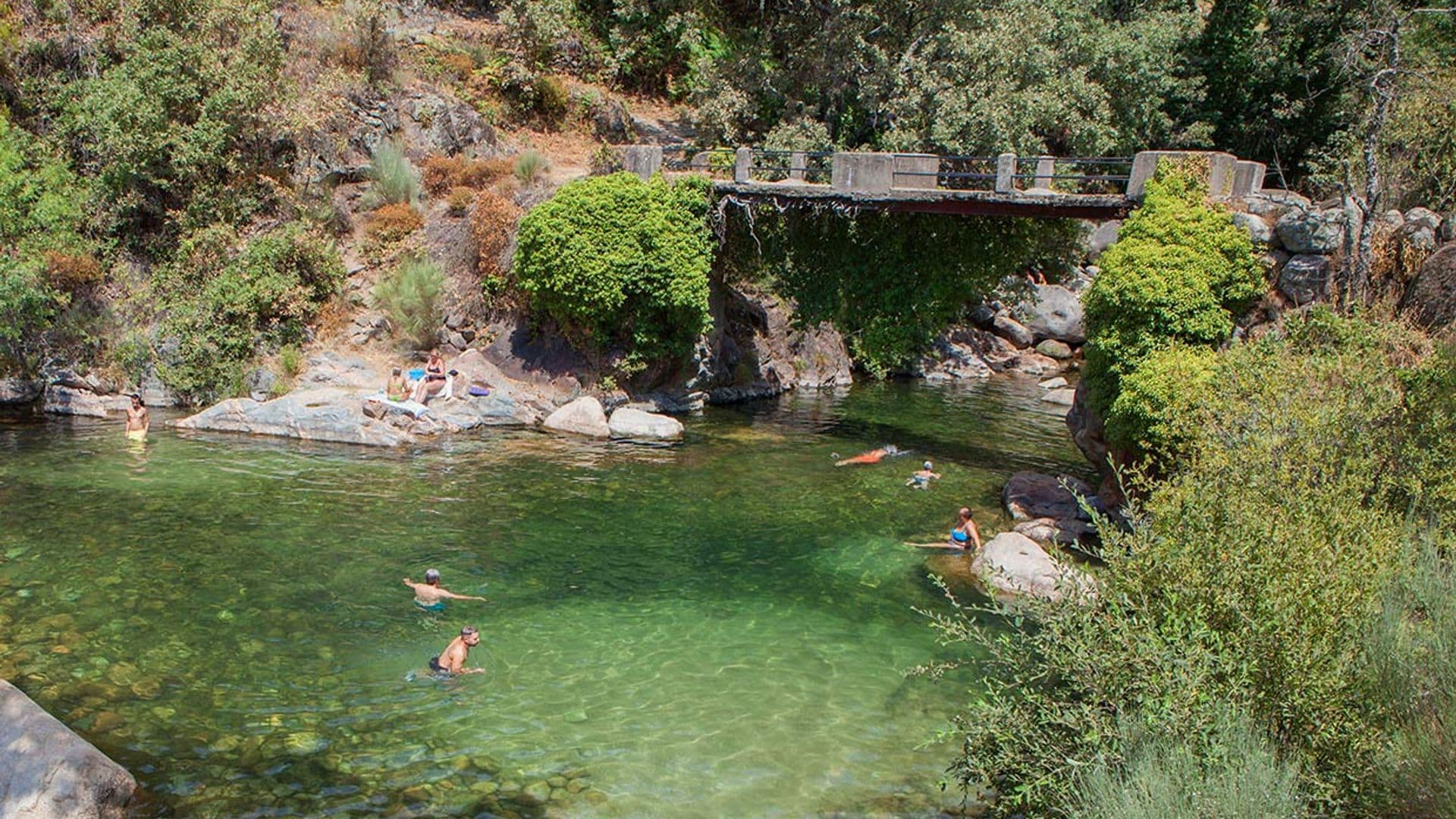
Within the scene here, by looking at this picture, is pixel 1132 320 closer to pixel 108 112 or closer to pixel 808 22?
pixel 808 22

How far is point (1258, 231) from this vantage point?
1842cm

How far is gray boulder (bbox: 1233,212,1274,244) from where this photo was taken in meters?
18.3

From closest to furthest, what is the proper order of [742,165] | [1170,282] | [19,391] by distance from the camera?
[1170,282] → [19,391] → [742,165]

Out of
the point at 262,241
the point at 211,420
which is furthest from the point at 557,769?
the point at 262,241

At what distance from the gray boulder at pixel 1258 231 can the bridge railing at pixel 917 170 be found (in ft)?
2.78

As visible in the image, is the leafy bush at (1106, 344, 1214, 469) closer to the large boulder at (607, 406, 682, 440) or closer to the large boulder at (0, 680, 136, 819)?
the large boulder at (607, 406, 682, 440)

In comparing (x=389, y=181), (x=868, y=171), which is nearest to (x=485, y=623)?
(x=868, y=171)

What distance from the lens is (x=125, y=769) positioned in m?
10.3

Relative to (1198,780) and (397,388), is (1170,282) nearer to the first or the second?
(1198,780)

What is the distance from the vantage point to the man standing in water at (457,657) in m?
13.1

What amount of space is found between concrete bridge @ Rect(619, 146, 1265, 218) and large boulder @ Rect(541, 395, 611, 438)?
6.45 m

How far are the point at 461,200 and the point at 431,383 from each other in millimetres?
6788

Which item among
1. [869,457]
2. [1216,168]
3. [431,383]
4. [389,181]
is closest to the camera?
[1216,168]

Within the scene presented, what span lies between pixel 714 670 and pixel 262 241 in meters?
21.1
